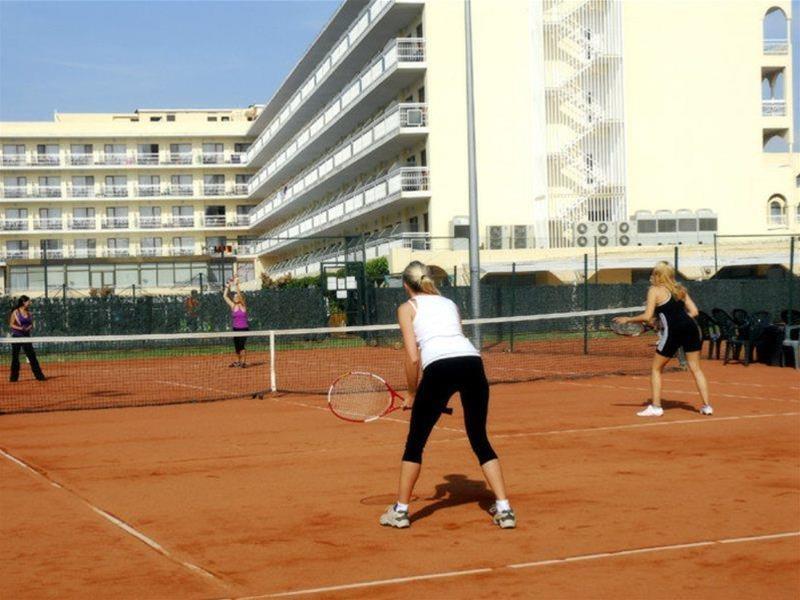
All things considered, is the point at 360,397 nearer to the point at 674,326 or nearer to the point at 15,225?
the point at 674,326

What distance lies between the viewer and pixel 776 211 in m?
53.9

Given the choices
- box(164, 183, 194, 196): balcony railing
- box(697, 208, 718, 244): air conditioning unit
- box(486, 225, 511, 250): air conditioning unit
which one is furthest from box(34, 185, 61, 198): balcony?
box(697, 208, 718, 244): air conditioning unit

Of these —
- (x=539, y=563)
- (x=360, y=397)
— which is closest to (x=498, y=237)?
(x=360, y=397)

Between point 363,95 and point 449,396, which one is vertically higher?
point 363,95

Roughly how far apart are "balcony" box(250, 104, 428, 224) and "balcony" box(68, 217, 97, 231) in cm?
1791

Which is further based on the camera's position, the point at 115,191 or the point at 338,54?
the point at 115,191

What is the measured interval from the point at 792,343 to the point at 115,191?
72850 millimetres

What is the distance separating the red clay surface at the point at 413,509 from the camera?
591 cm

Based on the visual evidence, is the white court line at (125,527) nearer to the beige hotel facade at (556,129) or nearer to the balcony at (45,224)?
the beige hotel facade at (556,129)

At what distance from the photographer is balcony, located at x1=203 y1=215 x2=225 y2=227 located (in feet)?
289

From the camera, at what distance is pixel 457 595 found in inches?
218

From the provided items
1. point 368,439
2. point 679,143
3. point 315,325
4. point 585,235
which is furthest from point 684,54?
point 368,439

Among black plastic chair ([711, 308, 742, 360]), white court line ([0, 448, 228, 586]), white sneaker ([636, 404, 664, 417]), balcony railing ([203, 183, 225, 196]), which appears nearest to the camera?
white court line ([0, 448, 228, 586])

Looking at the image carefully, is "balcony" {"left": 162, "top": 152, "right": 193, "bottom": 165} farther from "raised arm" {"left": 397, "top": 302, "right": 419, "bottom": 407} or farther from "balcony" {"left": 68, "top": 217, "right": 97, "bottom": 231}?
"raised arm" {"left": 397, "top": 302, "right": 419, "bottom": 407}
